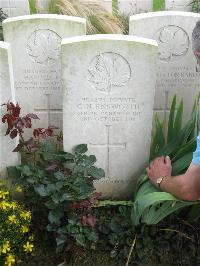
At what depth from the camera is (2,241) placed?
105 inches

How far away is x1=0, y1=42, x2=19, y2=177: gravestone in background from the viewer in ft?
9.00

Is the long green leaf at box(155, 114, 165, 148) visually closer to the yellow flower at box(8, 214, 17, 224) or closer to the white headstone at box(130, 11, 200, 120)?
the white headstone at box(130, 11, 200, 120)

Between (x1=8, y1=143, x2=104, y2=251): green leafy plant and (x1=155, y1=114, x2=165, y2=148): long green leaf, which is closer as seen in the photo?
(x1=8, y1=143, x2=104, y2=251): green leafy plant

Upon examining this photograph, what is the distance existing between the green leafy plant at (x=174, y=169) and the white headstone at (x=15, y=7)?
3.30 metres

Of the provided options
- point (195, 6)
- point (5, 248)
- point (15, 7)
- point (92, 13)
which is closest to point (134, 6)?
point (195, 6)

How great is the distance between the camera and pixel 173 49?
128 inches

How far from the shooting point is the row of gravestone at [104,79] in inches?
110

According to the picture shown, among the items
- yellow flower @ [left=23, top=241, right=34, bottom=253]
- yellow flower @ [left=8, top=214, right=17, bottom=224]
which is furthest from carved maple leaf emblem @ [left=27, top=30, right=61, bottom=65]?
yellow flower @ [left=23, top=241, right=34, bottom=253]

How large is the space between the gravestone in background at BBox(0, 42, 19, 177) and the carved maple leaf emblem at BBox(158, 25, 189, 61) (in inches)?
44.9

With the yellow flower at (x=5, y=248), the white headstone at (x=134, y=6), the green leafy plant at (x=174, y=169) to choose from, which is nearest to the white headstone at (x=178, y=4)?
the white headstone at (x=134, y=6)

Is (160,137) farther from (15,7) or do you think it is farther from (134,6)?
(134,6)

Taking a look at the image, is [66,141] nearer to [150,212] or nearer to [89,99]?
[89,99]

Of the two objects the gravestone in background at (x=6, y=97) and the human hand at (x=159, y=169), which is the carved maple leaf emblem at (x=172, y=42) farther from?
the gravestone in background at (x=6, y=97)

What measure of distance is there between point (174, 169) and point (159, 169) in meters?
0.10
